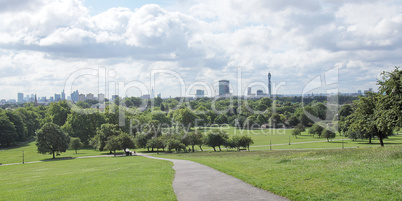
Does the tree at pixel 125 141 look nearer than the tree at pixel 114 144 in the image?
No

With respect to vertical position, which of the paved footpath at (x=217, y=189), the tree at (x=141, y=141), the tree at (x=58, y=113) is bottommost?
the tree at (x=141, y=141)

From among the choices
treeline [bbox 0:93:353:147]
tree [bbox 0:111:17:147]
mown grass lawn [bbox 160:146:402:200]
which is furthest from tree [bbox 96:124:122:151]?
mown grass lawn [bbox 160:146:402:200]

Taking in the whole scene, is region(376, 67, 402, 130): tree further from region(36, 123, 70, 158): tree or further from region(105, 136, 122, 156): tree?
region(36, 123, 70, 158): tree

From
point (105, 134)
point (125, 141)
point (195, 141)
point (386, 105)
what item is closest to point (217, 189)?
point (386, 105)

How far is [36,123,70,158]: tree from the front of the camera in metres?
49.4

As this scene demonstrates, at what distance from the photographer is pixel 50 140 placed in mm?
49906

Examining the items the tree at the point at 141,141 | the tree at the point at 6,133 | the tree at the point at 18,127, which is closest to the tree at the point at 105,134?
the tree at the point at 141,141

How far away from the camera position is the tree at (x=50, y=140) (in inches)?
1946

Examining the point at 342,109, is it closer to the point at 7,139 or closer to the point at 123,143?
the point at 123,143

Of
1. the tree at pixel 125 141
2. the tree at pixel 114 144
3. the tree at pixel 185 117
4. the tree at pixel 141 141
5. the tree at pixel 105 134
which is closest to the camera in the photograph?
the tree at pixel 114 144

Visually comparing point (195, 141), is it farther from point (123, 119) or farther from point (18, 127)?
point (18, 127)

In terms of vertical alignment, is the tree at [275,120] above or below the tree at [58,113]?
below

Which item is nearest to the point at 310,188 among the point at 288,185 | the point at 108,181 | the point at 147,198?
the point at 288,185

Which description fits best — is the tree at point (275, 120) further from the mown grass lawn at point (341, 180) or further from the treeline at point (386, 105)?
the mown grass lawn at point (341, 180)
